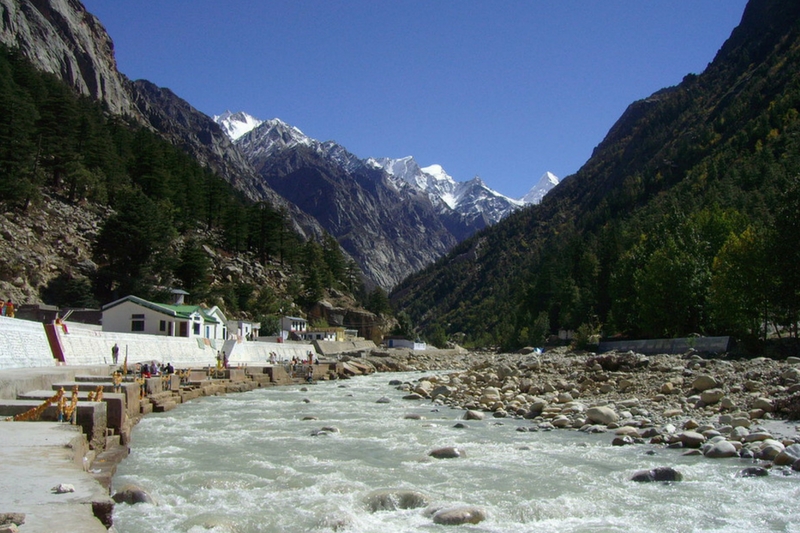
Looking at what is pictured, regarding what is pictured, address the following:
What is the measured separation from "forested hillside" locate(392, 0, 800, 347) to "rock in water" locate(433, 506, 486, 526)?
34489mm

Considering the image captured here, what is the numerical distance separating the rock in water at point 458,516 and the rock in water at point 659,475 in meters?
4.49

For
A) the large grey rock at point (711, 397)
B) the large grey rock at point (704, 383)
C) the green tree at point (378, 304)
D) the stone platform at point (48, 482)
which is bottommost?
the large grey rock at point (711, 397)

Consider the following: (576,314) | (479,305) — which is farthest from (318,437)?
(479,305)

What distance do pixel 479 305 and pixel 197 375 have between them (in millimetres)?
157973

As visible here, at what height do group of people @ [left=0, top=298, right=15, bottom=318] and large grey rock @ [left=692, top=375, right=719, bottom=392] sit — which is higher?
group of people @ [left=0, top=298, right=15, bottom=318]

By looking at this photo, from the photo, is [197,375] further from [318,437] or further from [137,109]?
[137,109]

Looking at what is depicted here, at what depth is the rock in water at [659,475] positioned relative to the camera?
40.7 ft

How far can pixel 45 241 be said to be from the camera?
55781mm

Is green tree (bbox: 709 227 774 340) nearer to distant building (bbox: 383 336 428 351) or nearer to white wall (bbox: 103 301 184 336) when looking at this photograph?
white wall (bbox: 103 301 184 336)

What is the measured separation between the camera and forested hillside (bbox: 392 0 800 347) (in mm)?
40094

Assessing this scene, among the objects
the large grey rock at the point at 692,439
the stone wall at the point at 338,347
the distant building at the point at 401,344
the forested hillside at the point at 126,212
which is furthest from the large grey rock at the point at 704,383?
the distant building at the point at 401,344

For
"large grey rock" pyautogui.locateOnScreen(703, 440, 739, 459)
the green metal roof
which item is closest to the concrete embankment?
"large grey rock" pyautogui.locateOnScreen(703, 440, 739, 459)

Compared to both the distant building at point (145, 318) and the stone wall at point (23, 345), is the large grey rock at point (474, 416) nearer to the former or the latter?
the stone wall at point (23, 345)

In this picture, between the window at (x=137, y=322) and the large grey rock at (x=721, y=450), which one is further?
the window at (x=137, y=322)
